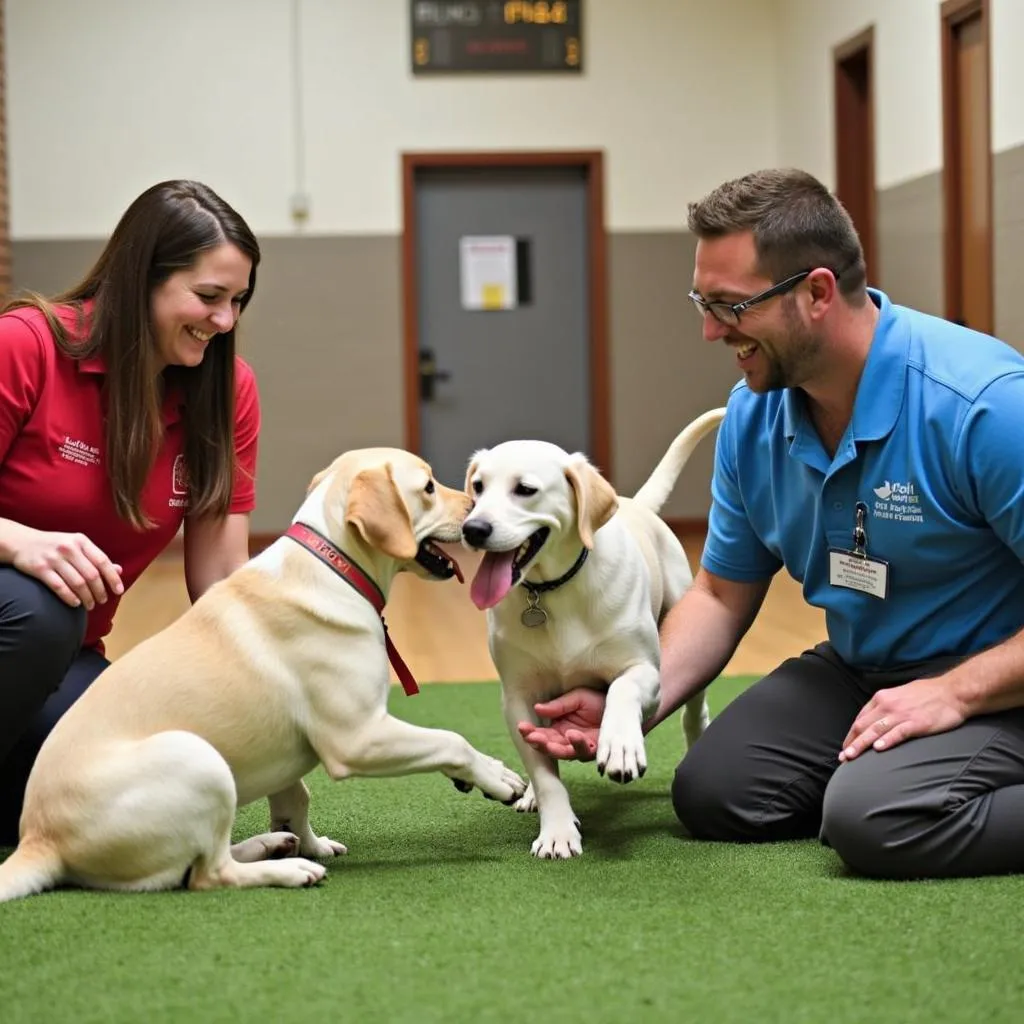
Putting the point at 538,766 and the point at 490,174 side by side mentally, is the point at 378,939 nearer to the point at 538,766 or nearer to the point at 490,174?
the point at 538,766

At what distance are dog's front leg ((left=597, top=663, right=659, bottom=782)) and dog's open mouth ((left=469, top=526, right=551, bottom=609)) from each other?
0.29 metres

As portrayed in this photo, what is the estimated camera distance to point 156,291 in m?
2.84

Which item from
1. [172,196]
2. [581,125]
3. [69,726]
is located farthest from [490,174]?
[69,726]

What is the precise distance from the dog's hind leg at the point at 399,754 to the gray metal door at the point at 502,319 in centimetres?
702

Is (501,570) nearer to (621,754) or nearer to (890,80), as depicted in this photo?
(621,754)

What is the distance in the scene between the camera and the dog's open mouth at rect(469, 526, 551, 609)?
2713mm

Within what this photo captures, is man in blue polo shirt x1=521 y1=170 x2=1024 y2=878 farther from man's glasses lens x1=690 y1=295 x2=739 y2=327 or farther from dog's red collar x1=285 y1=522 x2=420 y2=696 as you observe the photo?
dog's red collar x1=285 y1=522 x2=420 y2=696

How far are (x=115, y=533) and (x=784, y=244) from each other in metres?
1.45

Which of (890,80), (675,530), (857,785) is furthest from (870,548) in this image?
(675,530)

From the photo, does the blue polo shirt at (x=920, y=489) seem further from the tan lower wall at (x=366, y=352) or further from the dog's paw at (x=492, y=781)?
the tan lower wall at (x=366, y=352)

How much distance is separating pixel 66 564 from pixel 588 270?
290 inches

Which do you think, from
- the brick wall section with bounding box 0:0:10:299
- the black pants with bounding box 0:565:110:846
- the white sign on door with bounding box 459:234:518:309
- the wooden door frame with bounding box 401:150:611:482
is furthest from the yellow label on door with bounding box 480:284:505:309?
the black pants with bounding box 0:565:110:846

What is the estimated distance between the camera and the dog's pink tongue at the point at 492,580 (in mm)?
2709

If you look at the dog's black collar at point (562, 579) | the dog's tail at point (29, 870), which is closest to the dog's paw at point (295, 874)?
the dog's tail at point (29, 870)
